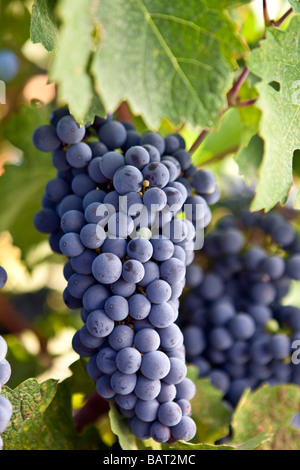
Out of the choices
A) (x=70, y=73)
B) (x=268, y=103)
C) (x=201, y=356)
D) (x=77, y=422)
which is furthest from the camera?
(x=201, y=356)

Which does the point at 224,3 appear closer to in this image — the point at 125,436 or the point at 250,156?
the point at 250,156

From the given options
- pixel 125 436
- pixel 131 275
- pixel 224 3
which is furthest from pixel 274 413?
pixel 224 3

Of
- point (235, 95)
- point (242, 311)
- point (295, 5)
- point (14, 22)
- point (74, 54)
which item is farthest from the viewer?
point (14, 22)

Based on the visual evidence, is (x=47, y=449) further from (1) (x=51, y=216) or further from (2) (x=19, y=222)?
(2) (x=19, y=222)

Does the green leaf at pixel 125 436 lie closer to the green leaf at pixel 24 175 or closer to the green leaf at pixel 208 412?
the green leaf at pixel 208 412
